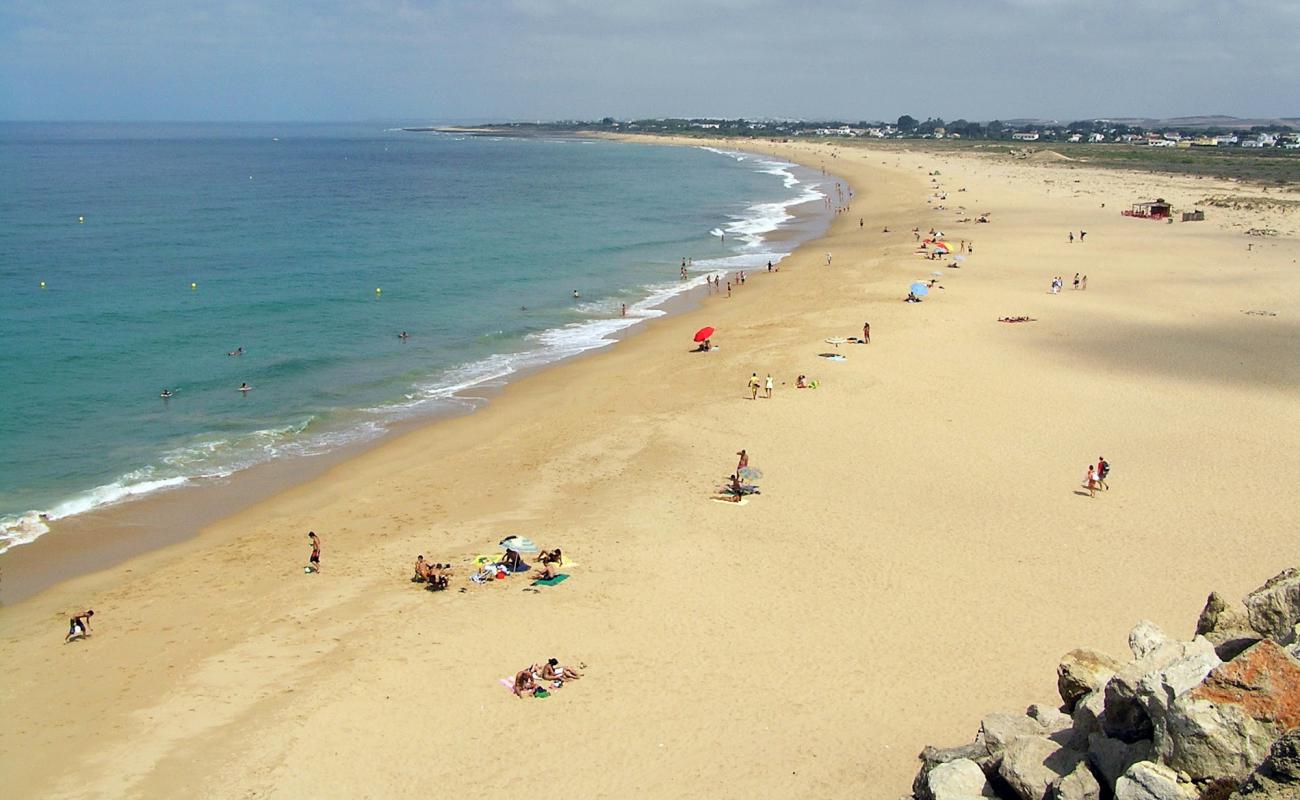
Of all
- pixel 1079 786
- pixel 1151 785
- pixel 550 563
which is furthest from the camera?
pixel 550 563

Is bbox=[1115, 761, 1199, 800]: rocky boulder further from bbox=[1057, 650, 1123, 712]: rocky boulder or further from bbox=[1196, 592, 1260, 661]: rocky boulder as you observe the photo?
bbox=[1057, 650, 1123, 712]: rocky boulder

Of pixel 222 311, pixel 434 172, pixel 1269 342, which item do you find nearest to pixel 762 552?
pixel 1269 342

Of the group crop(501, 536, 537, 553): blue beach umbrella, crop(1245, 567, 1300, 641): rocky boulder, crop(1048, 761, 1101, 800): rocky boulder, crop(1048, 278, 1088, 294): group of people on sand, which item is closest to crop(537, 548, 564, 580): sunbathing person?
crop(501, 536, 537, 553): blue beach umbrella

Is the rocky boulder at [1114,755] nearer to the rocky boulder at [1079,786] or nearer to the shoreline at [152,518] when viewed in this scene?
the rocky boulder at [1079,786]

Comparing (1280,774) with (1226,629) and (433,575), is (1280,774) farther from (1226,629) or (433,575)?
(433,575)

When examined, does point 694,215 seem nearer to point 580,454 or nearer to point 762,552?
point 580,454

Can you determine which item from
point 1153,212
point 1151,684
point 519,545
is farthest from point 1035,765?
point 1153,212
